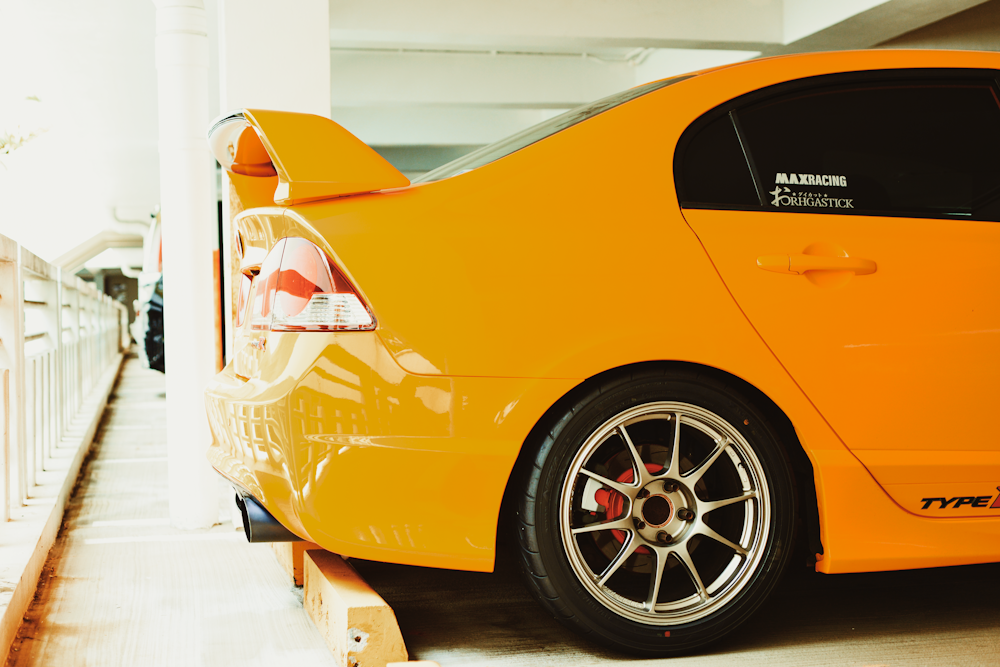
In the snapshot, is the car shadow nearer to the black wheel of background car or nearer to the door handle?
the black wheel of background car

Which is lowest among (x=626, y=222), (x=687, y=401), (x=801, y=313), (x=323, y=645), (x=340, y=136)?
(x=323, y=645)

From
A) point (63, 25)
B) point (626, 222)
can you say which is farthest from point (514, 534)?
point (63, 25)

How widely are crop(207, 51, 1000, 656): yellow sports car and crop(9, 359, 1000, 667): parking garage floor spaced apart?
0.25m

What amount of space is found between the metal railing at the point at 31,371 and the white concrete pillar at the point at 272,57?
791 mm

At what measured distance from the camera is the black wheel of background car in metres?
2.00

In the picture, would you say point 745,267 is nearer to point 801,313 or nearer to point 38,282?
point 801,313

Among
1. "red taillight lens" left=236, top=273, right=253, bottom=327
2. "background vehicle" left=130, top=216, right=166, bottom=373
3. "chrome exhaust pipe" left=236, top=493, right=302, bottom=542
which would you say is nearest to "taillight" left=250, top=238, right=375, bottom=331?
"red taillight lens" left=236, top=273, right=253, bottom=327

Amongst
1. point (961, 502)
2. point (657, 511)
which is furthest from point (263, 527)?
point (961, 502)

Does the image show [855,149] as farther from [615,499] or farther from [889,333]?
[615,499]

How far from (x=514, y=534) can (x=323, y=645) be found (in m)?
0.64

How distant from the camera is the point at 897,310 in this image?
6.95ft

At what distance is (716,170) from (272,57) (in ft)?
7.21

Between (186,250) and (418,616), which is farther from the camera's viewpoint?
(186,250)

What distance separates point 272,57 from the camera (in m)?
3.53
